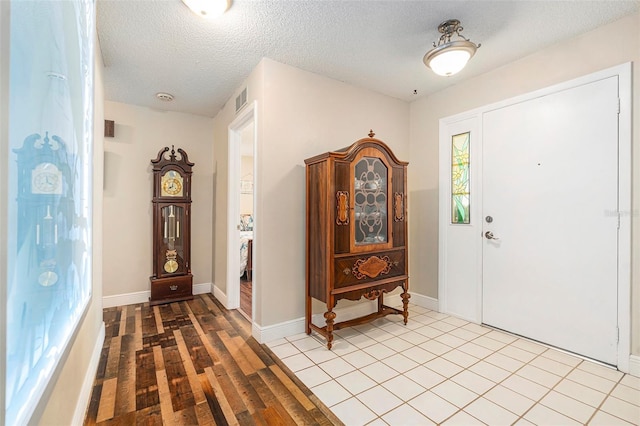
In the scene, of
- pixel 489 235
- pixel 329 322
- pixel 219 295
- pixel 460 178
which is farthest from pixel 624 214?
pixel 219 295

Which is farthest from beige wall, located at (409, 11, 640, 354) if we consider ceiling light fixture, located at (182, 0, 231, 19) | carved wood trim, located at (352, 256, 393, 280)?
ceiling light fixture, located at (182, 0, 231, 19)

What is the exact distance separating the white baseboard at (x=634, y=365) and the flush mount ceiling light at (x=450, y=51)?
2.47m

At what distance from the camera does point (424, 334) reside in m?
2.76

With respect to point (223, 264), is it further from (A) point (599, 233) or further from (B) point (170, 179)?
(A) point (599, 233)

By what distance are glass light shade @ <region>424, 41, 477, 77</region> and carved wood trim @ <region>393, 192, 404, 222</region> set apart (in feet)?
3.76

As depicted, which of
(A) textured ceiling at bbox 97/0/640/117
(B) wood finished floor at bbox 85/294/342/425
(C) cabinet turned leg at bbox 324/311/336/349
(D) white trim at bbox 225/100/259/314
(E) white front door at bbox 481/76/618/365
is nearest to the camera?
(B) wood finished floor at bbox 85/294/342/425

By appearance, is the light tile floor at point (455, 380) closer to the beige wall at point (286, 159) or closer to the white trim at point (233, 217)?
the beige wall at point (286, 159)

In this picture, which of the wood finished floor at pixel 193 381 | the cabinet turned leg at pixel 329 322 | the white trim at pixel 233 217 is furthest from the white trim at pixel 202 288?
the cabinet turned leg at pixel 329 322

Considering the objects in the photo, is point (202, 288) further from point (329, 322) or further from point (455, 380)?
point (455, 380)

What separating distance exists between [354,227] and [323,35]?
1605mm

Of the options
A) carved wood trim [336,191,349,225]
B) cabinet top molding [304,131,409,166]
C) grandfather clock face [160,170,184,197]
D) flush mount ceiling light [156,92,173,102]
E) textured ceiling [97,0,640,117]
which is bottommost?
carved wood trim [336,191,349,225]

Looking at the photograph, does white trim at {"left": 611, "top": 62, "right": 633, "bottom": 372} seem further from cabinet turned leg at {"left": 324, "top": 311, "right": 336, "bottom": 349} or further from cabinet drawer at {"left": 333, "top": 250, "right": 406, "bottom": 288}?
cabinet turned leg at {"left": 324, "top": 311, "right": 336, "bottom": 349}

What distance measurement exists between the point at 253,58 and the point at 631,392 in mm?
3749

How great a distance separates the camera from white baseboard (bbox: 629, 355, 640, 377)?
2.05 m
